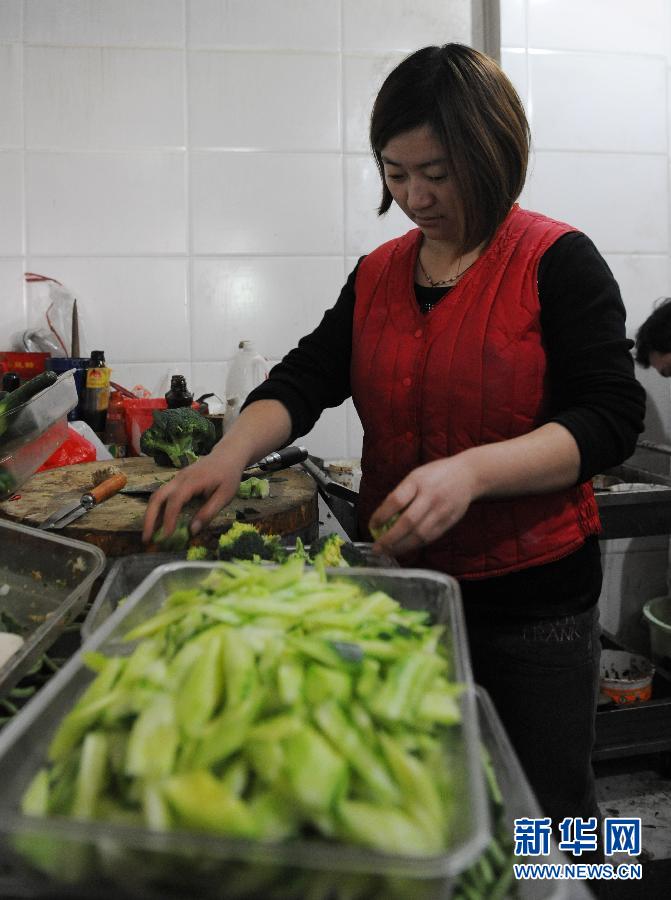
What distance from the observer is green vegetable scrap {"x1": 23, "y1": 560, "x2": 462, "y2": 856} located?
42cm

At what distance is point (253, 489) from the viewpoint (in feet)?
4.91

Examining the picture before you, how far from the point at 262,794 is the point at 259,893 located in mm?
52

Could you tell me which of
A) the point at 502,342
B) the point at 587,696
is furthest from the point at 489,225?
the point at 587,696

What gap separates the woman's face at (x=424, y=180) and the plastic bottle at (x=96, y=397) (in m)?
1.22

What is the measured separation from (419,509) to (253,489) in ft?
2.24

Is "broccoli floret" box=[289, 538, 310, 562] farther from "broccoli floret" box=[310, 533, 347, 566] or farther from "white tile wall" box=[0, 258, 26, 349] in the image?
"white tile wall" box=[0, 258, 26, 349]

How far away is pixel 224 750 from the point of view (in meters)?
0.46

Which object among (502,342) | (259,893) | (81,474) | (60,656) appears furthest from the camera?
(81,474)

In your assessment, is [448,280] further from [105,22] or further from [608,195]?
[105,22]

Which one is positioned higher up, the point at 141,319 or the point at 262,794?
the point at 141,319

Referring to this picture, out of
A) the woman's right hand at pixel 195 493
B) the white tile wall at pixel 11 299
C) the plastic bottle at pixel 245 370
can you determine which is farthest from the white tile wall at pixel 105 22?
the woman's right hand at pixel 195 493

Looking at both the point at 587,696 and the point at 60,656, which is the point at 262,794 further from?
the point at 587,696

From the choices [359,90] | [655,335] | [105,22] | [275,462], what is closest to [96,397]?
[275,462]

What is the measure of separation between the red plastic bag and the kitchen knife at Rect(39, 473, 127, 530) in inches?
14.3
